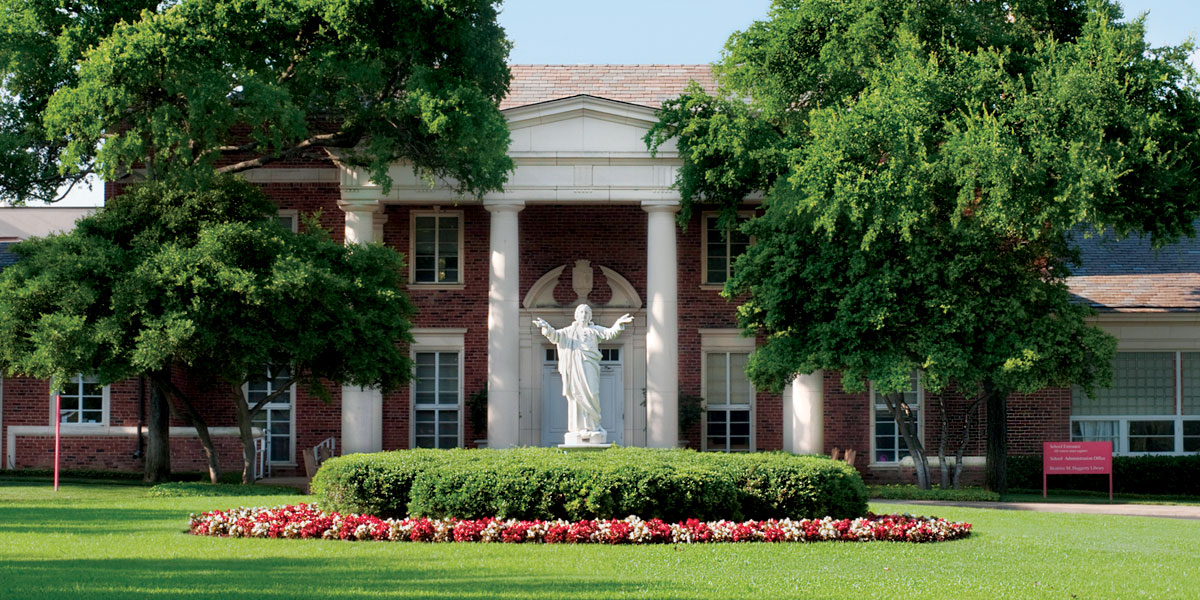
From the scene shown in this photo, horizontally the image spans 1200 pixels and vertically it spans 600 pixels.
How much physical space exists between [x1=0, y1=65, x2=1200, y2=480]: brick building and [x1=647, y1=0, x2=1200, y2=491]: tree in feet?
11.9

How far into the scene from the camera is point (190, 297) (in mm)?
23641

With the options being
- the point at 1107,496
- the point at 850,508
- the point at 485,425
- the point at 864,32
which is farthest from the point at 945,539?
the point at 485,425

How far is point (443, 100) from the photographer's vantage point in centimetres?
2541

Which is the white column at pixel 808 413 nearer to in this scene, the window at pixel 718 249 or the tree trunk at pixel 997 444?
the tree trunk at pixel 997 444

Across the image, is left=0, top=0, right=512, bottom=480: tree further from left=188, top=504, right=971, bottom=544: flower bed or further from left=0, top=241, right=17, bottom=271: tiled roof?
left=188, top=504, right=971, bottom=544: flower bed

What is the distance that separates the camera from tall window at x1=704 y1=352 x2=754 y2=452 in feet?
107

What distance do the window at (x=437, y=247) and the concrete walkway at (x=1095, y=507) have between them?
1225cm

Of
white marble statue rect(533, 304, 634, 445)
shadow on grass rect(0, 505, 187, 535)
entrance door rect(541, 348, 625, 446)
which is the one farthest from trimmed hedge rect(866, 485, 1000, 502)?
shadow on grass rect(0, 505, 187, 535)

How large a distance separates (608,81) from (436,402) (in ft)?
29.8

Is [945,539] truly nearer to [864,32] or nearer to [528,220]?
[864,32]

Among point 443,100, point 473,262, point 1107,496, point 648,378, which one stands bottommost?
point 1107,496

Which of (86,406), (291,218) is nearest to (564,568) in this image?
(291,218)

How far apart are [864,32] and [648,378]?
27.2 feet

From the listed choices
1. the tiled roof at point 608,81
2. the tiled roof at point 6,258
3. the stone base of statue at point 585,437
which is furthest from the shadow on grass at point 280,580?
the tiled roof at point 608,81
